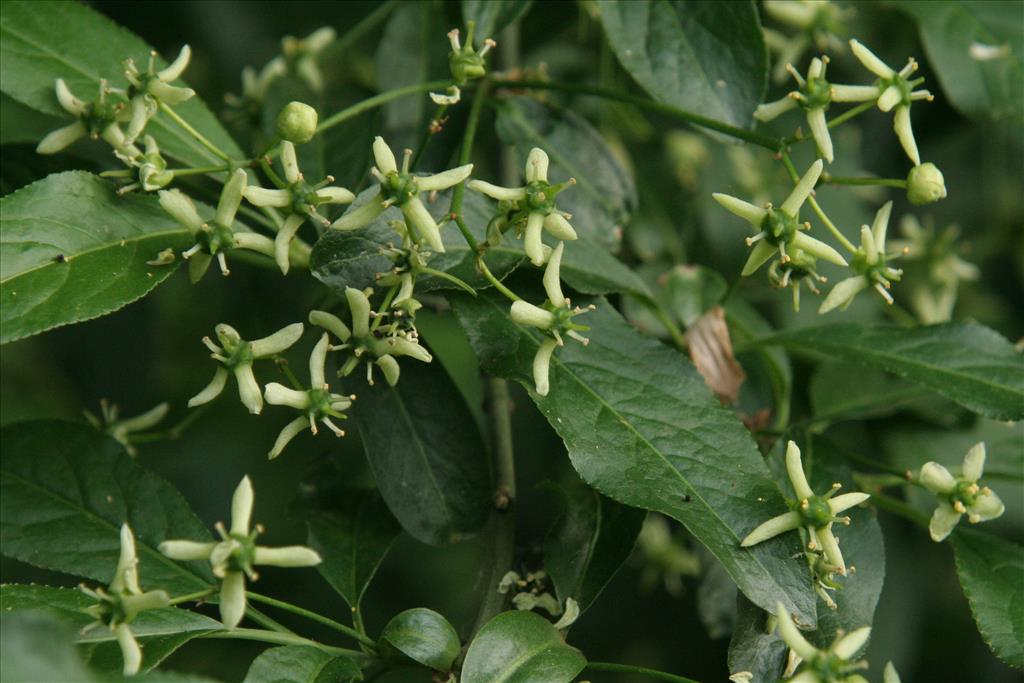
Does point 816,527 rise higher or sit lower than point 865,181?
lower

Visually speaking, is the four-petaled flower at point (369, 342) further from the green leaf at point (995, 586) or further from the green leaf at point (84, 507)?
the green leaf at point (995, 586)

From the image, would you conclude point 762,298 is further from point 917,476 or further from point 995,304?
point 917,476

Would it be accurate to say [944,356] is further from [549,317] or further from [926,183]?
[549,317]

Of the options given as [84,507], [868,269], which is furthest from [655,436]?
[84,507]

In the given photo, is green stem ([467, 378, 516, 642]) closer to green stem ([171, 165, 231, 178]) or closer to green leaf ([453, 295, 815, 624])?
green leaf ([453, 295, 815, 624])

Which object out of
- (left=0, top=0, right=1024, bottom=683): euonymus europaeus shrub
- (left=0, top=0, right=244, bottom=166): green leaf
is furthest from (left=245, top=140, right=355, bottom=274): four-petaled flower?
(left=0, top=0, right=244, bottom=166): green leaf

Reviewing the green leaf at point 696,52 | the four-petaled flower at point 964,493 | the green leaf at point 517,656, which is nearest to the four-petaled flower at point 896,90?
the green leaf at point 696,52

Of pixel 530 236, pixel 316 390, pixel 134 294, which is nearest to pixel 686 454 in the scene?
pixel 530 236
